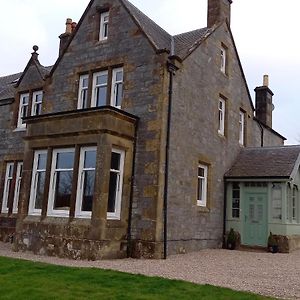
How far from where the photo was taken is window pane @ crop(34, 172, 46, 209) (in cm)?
1573

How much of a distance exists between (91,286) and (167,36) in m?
14.2

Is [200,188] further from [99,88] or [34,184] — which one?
[34,184]

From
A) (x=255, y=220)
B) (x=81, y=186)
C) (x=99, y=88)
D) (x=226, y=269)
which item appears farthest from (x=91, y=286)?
(x=255, y=220)

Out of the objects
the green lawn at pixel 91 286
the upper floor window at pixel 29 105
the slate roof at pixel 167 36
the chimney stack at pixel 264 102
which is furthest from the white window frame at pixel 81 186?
the chimney stack at pixel 264 102

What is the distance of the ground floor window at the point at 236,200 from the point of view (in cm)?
1997

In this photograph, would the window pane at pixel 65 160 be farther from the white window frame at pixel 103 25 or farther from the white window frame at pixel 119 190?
the white window frame at pixel 103 25

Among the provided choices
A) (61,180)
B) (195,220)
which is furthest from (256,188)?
A: (61,180)

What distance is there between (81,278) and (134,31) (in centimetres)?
1054

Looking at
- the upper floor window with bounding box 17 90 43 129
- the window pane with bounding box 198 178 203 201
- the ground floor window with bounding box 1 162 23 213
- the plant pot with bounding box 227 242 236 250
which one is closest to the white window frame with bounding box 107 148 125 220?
the window pane with bounding box 198 178 203 201

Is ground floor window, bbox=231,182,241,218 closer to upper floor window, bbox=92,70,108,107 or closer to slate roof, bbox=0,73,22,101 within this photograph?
upper floor window, bbox=92,70,108,107

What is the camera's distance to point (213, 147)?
62.8 ft

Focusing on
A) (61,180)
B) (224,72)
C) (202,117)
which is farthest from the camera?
(224,72)

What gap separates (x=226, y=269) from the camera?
12133 mm

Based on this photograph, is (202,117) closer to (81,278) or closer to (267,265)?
(267,265)
